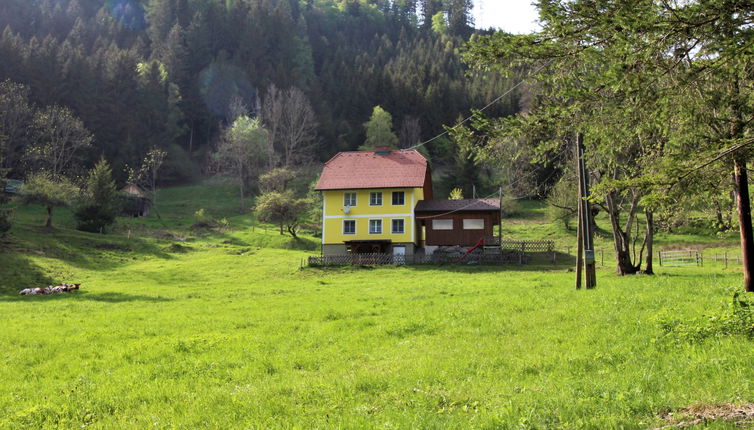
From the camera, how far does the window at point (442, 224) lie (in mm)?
45656

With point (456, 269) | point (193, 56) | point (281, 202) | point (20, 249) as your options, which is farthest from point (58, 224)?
point (193, 56)

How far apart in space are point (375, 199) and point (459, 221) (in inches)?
299

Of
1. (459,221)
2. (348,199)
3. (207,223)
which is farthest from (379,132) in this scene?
(459,221)

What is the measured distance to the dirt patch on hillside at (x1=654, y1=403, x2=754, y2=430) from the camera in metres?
5.41

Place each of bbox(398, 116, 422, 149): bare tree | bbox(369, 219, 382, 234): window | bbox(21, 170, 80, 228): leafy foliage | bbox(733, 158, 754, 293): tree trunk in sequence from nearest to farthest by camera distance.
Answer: bbox(733, 158, 754, 293): tree trunk, bbox(369, 219, 382, 234): window, bbox(21, 170, 80, 228): leafy foliage, bbox(398, 116, 422, 149): bare tree

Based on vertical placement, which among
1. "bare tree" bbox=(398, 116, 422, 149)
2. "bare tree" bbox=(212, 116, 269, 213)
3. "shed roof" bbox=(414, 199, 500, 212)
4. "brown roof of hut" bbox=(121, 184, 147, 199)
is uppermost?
"bare tree" bbox=(398, 116, 422, 149)

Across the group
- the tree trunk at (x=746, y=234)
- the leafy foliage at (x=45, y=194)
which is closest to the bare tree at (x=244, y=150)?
the leafy foliage at (x=45, y=194)

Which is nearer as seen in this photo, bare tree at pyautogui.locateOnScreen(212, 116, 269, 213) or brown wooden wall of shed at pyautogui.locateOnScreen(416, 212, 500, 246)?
brown wooden wall of shed at pyautogui.locateOnScreen(416, 212, 500, 246)

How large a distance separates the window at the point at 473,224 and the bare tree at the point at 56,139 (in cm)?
A: 5236

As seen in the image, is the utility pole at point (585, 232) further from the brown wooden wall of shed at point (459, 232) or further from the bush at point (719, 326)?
the brown wooden wall of shed at point (459, 232)

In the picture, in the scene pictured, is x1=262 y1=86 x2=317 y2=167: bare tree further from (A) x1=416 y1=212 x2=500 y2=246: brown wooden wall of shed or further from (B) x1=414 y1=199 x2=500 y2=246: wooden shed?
(A) x1=416 y1=212 x2=500 y2=246: brown wooden wall of shed

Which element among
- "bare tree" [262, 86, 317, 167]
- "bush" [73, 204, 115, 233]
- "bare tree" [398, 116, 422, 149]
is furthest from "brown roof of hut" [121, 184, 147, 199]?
"bare tree" [398, 116, 422, 149]

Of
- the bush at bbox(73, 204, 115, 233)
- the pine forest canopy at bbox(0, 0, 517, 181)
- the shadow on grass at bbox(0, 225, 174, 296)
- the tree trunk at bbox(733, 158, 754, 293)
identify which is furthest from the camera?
the pine forest canopy at bbox(0, 0, 517, 181)

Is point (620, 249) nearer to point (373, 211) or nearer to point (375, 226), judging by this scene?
point (375, 226)
